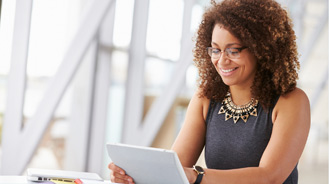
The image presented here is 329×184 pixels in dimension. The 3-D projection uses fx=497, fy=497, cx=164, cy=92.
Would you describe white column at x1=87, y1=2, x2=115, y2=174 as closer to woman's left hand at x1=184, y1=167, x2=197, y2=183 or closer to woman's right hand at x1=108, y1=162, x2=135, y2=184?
woman's right hand at x1=108, y1=162, x2=135, y2=184

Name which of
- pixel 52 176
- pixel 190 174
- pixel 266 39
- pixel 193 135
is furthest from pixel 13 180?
pixel 266 39

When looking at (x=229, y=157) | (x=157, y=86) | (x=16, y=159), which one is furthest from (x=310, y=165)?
(x=229, y=157)

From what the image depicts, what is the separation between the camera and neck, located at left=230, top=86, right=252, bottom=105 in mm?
2166

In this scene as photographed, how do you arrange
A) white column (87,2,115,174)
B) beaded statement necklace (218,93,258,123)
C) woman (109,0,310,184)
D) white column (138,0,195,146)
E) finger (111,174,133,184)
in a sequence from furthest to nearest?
1. white column (138,0,195,146)
2. white column (87,2,115,174)
3. beaded statement necklace (218,93,258,123)
4. woman (109,0,310,184)
5. finger (111,174,133,184)

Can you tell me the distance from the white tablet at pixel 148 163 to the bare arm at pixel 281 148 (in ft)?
0.61

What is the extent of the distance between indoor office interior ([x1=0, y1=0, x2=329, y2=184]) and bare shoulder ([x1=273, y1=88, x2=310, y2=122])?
52 centimetres

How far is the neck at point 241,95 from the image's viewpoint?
2.17 m

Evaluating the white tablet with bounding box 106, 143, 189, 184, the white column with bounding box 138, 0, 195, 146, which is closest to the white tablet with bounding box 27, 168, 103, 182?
the white tablet with bounding box 106, 143, 189, 184

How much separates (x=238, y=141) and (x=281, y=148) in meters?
0.23

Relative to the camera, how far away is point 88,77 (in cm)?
417

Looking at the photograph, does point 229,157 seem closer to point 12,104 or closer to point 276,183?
point 276,183

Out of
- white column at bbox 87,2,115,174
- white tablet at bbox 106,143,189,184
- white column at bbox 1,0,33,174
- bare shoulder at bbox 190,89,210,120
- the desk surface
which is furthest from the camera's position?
white column at bbox 87,2,115,174

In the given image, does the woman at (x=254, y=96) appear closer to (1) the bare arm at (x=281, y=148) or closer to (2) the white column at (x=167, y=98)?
(1) the bare arm at (x=281, y=148)

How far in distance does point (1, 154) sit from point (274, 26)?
2.16m
